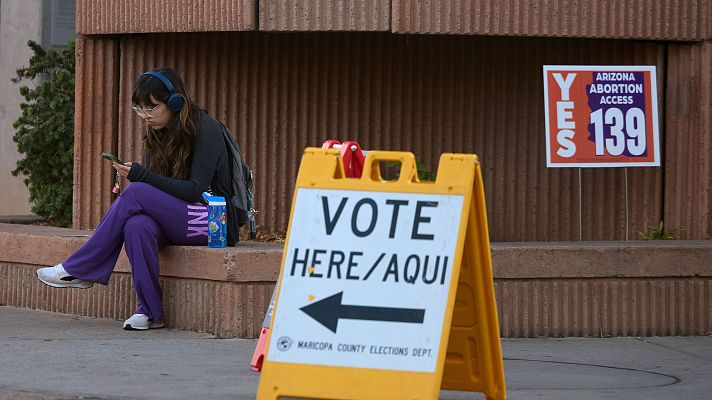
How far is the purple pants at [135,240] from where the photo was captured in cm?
746

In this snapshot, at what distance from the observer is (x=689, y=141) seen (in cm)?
897

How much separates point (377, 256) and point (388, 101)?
4.43 meters

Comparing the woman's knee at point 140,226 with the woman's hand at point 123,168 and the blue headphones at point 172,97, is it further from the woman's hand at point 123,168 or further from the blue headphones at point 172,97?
the blue headphones at point 172,97

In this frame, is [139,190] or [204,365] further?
[139,190]

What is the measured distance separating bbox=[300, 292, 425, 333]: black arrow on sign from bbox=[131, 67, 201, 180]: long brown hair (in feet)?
9.01

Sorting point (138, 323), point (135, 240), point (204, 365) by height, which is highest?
point (135, 240)

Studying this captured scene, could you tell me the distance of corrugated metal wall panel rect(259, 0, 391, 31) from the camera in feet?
27.5

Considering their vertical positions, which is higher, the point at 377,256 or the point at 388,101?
the point at 388,101

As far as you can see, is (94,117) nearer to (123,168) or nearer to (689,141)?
(123,168)

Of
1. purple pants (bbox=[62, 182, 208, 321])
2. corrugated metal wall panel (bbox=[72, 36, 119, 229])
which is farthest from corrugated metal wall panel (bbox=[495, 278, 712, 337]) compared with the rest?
corrugated metal wall panel (bbox=[72, 36, 119, 229])

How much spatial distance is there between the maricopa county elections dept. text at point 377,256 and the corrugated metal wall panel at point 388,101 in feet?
14.0

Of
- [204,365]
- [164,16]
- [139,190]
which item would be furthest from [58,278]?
[164,16]

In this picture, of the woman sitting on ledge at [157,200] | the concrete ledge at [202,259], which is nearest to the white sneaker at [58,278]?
the woman sitting on ledge at [157,200]

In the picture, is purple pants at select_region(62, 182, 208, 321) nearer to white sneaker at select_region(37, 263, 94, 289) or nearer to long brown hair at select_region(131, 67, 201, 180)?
white sneaker at select_region(37, 263, 94, 289)
